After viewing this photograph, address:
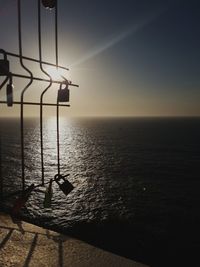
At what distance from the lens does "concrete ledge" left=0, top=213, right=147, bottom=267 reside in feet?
17.9

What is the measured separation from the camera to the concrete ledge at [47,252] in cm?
546

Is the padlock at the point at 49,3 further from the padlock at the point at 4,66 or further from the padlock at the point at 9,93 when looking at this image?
the padlock at the point at 9,93

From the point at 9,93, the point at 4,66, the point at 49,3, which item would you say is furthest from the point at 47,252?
the point at 49,3

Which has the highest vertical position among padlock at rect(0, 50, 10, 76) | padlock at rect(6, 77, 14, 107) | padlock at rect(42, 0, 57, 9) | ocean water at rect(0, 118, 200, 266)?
padlock at rect(42, 0, 57, 9)

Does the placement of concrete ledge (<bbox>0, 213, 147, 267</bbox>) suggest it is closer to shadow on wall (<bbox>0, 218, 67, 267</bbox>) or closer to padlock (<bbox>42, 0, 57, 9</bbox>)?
shadow on wall (<bbox>0, 218, 67, 267</bbox>)

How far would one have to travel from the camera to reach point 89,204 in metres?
46.4

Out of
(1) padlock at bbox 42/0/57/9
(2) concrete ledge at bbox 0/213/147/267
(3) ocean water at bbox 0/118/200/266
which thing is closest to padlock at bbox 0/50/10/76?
(1) padlock at bbox 42/0/57/9

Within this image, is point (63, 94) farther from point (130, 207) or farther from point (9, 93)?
point (130, 207)

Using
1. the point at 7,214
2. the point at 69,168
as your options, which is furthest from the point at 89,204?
the point at 7,214

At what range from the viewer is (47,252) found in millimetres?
5777

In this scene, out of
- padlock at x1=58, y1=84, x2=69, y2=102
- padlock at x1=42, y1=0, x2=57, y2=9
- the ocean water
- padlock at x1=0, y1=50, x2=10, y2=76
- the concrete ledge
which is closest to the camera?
padlock at x1=0, y1=50, x2=10, y2=76

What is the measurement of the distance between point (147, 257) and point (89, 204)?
1884 cm

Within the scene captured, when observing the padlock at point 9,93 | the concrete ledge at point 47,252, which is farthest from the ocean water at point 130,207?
the padlock at point 9,93

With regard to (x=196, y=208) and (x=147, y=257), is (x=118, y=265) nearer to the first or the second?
(x=147, y=257)
